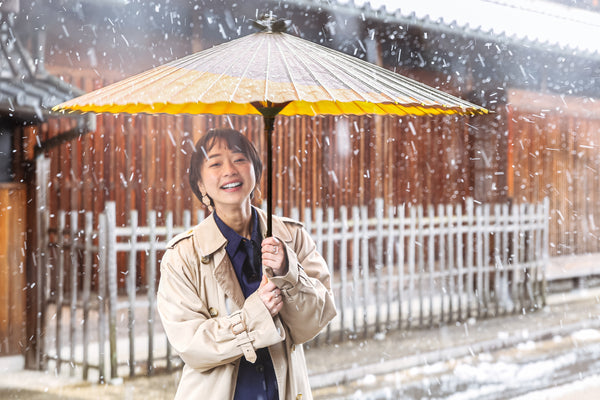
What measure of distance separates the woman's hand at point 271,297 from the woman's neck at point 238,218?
0.34 metres

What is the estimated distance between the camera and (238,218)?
2.79m

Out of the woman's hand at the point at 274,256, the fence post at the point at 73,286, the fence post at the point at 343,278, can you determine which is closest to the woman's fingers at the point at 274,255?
the woman's hand at the point at 274,256

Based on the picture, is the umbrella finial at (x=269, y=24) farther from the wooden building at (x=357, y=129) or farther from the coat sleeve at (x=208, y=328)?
the wooden building at (x=357, y=129)

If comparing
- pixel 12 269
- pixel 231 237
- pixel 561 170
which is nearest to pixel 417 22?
pixel 561 170

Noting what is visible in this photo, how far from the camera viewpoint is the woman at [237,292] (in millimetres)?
2508

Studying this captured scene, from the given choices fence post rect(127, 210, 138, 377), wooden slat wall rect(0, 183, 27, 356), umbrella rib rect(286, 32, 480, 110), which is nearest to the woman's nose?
umbrella rib rect(286, 32, 480, 110)

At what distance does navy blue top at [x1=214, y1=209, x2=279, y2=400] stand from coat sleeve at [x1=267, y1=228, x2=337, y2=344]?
150 mm

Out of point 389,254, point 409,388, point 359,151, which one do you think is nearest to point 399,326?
point 389,254

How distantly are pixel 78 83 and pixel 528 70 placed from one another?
7537mm

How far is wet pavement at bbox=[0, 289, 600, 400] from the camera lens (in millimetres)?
5660

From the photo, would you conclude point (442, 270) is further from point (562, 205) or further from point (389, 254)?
point (562, 205)

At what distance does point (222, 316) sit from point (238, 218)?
1.36 ft

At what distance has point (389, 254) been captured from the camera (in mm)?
8117

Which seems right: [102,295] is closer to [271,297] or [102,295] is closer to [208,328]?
[208,328]
